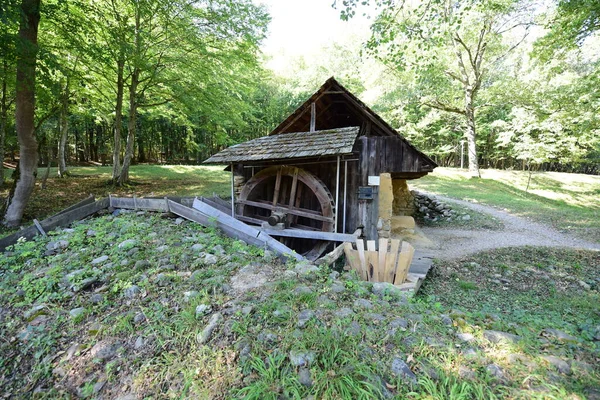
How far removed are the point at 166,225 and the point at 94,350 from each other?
10.8 feet

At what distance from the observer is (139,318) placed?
9.04 feet

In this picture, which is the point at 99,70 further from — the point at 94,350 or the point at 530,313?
the point at 530,313

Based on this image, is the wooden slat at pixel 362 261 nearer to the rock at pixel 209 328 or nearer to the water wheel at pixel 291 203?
the water wheel at pixel 291 203

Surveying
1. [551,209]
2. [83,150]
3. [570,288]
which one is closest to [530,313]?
[570,288]

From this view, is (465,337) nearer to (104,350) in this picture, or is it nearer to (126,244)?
(104,350)

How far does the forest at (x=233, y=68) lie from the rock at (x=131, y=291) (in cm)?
565

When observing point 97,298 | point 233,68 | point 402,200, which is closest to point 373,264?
point 97,298

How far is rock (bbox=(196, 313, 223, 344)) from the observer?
7.76 ft

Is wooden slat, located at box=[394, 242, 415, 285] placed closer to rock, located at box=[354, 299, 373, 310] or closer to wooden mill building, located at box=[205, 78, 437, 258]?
wooden mill building, located at box=[205, 78, 437, 258]

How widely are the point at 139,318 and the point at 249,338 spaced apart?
1272 mm

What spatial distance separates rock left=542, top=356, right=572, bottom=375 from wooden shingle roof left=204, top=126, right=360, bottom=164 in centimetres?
A: 408

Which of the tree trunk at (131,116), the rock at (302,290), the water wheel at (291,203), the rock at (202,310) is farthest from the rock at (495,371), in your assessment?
the tree trunk at (131,116)

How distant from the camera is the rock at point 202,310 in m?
2.67

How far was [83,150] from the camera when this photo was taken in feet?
86.6
